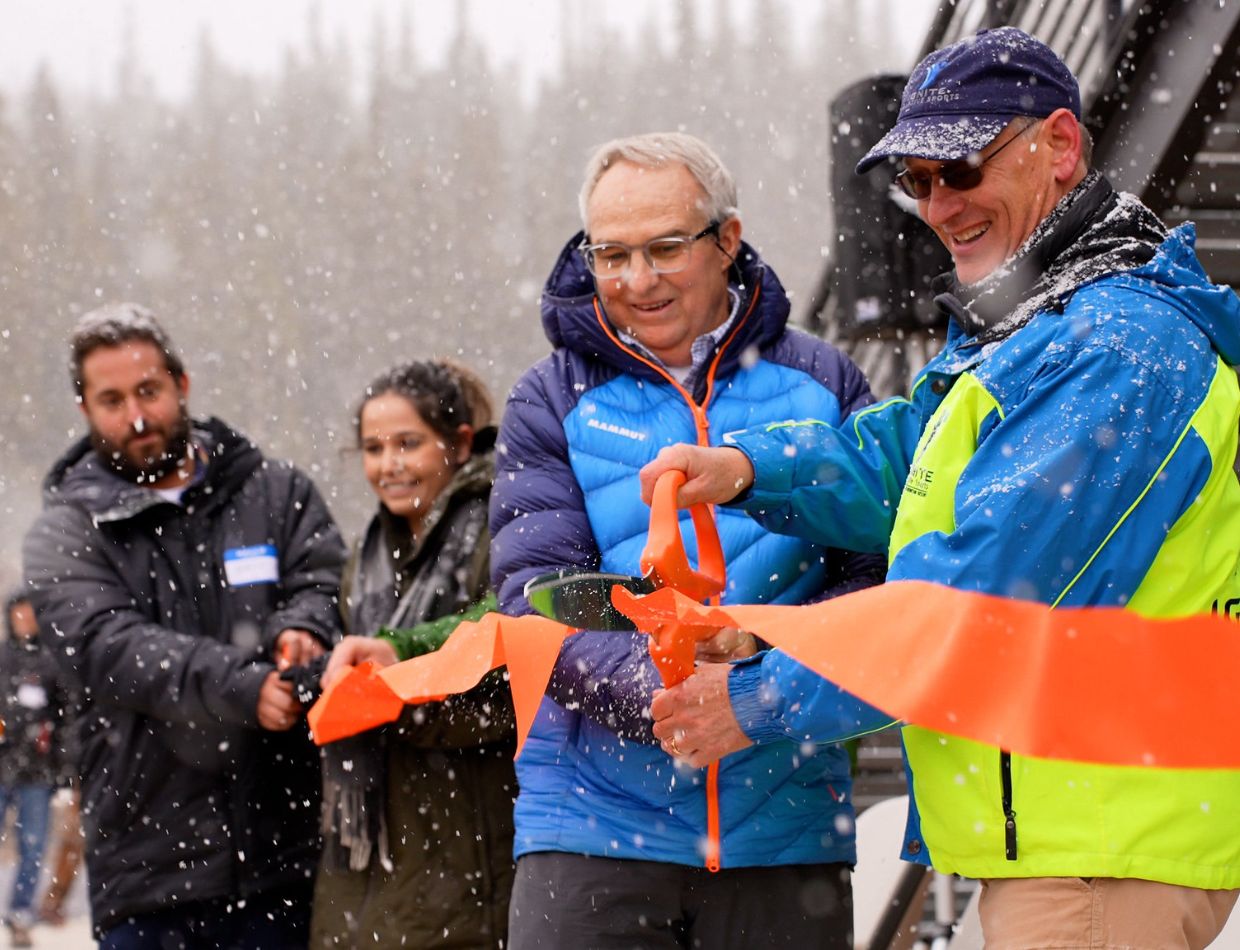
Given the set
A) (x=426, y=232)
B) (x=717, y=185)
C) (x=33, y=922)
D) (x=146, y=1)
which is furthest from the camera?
(x=146, y=1)

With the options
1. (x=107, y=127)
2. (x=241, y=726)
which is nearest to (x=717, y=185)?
(x=241, y=726)

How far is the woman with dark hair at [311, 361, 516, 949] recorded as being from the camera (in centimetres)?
398

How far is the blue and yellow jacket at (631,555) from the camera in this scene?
10.0 ft

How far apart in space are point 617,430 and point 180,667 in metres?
1.75

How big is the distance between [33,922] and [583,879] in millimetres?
7185

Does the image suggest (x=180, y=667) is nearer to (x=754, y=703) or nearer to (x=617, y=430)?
(x=617, y=430)

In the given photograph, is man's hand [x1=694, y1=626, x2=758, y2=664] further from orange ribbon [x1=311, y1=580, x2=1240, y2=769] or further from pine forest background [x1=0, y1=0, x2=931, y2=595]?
pine forest background [x1=0, y1=0, x2=931, y2=595]

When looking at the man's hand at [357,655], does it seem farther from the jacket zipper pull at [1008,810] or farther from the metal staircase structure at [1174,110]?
the metal staircase structure at [1174,110]

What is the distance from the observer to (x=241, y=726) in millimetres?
4430

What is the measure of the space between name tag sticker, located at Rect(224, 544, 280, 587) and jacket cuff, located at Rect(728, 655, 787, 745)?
2.30m

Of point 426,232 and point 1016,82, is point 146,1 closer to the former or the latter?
point 426,232

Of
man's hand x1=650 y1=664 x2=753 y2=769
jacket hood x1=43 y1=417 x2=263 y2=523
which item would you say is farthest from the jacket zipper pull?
jacket hood x1=43 y1=417 x2=263 y2=523

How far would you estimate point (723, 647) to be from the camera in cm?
291

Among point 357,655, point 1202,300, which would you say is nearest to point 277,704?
point 357,655
